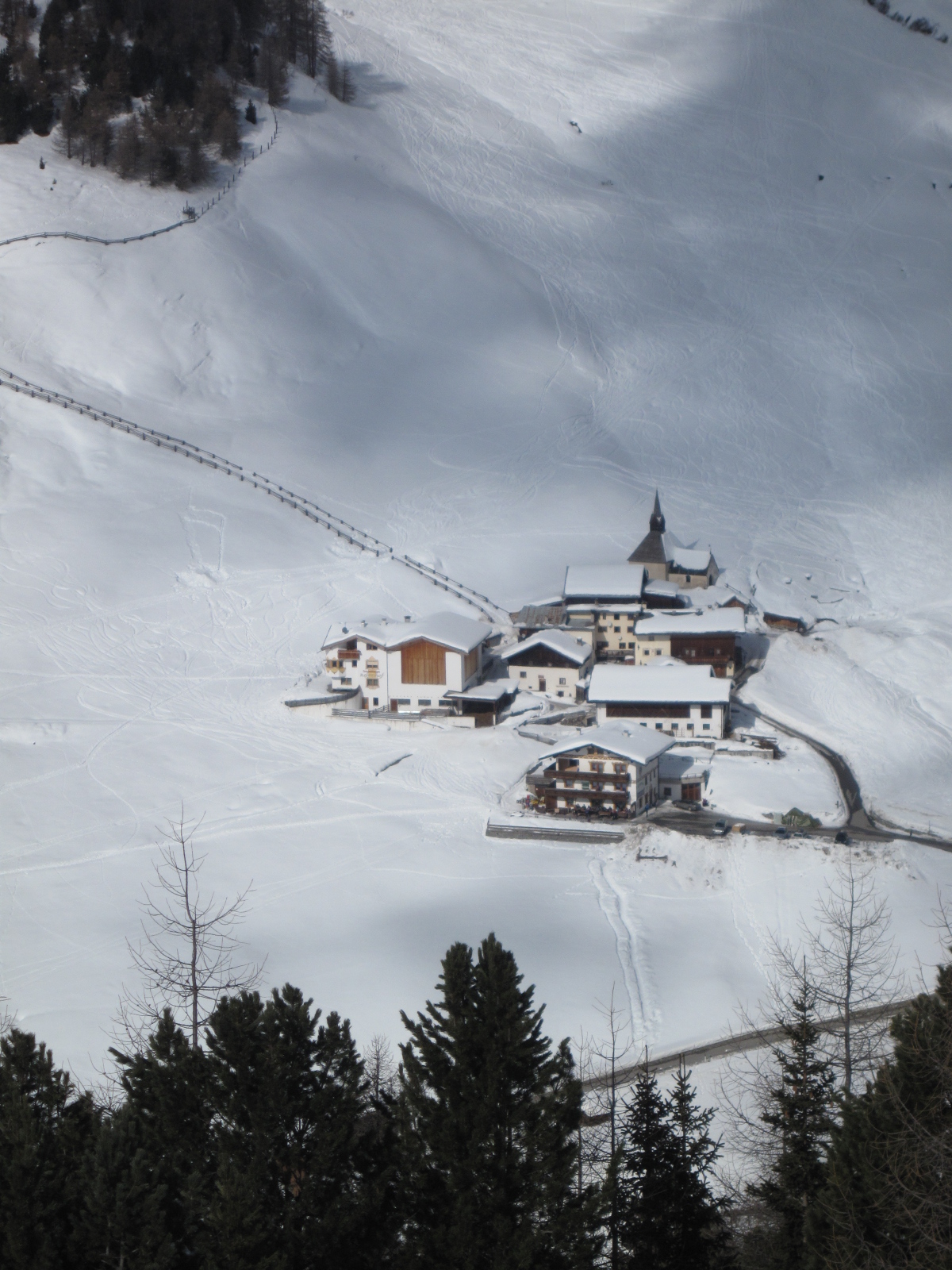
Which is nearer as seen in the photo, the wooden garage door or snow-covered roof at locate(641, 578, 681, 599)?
the wooden garage door

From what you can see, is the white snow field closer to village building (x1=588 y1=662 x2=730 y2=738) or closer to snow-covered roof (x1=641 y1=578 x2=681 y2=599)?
village building (x1=588 y1=662 x2=730 y2=738)

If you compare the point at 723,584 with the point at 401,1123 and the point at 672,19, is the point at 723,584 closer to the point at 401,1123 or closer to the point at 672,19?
the point at 401,1123

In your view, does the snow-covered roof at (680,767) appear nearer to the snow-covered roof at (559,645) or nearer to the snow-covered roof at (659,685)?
the snow-covered roof at (659,685)

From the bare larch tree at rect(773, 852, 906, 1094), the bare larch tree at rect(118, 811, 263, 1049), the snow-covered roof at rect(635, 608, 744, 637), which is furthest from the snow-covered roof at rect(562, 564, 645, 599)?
the bare larch tree at rect(118, 811, 263, 1049)

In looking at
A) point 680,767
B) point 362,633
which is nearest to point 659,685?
point 680,767

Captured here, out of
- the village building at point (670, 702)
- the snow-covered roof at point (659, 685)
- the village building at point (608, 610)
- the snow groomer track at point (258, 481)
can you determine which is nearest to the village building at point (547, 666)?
the snow-covered roof at point (659, 685)

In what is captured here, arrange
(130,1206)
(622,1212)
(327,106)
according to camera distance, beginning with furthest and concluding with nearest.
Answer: (327,106), (622,1212), (130,1206)

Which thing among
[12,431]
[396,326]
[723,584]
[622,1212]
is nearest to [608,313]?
[396,326]
